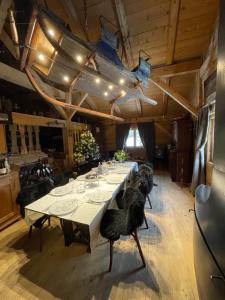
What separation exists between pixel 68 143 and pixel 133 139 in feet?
12.0

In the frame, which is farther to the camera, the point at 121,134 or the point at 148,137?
the point at 121,134

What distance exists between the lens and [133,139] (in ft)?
25.4

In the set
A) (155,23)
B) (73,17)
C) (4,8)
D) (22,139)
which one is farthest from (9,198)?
(155,23)

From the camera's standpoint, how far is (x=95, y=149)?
5238 millimetres

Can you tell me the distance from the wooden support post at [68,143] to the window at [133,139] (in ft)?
11.0

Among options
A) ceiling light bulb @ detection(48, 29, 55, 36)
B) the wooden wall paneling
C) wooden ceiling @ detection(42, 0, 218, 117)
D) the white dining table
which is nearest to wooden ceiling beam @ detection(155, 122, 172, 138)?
wooden ceiling @ detection(42, 0, 218, 117)

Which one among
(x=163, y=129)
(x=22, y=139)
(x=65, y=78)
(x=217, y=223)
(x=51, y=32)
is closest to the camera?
(x=217, y=223)

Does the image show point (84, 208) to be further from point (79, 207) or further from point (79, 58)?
point (79, 58)

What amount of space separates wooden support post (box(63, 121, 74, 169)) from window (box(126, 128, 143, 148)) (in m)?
3.35

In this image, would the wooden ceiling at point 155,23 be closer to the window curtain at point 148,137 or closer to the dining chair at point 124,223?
the dining chair at point 124,223

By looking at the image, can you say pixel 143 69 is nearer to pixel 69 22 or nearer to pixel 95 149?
pixel 69 22

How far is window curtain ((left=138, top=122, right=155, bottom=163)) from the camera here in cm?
709

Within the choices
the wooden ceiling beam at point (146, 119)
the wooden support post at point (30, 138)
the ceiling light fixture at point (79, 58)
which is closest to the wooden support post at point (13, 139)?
the wooden support post at point (30, 138)

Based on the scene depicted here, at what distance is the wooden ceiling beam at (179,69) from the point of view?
3396 mm
